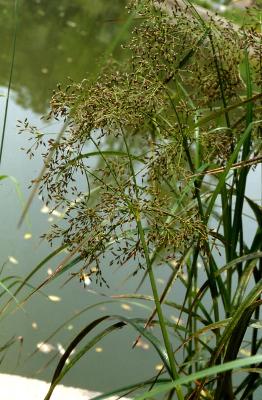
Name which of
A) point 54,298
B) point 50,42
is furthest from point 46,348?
point 50,42

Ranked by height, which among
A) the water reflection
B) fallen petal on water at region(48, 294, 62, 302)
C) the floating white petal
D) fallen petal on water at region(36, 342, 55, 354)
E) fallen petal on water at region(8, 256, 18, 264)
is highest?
the water reflection

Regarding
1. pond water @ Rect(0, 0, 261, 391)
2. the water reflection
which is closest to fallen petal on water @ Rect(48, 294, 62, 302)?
pond water @ Rect(0, 0, 261, 391)

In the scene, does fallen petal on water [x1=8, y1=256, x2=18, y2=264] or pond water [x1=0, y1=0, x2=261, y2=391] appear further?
fallen petal on water [x1=8, y1=256, x2=18, y2=264]

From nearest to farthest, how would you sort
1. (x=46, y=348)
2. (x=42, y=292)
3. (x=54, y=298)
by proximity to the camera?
1. (x=46, y=348)
2. (x=42, y=292)
3. (x=54, y=298)

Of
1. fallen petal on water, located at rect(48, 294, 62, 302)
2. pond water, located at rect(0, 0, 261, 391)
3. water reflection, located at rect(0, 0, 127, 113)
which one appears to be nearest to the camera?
pond water, located at rect(0, 0, 261, 391)

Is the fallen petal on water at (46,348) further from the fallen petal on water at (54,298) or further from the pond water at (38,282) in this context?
the fallen petal on water at (54,298)

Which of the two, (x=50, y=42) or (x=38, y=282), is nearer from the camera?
(x=38, y=282)

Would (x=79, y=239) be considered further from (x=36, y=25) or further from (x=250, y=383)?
(x=36, y=25)

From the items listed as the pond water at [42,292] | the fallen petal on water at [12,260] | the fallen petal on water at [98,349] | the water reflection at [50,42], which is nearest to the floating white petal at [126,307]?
the pond water at [42,292]

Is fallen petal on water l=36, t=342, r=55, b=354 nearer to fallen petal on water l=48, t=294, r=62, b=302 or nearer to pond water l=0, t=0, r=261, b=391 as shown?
pond water l=0, t=0, r=261, b=391

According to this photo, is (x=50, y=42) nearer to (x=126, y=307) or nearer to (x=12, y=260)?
(x=12, y=260)

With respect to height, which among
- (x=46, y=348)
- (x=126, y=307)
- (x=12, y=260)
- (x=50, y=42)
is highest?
(x=50, y=42)

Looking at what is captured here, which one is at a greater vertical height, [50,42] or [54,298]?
[50,42]
